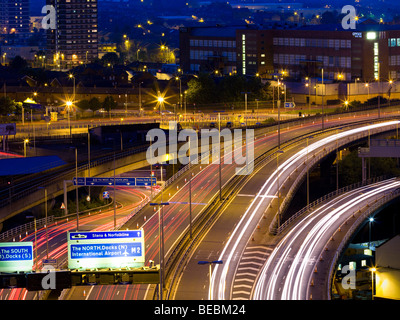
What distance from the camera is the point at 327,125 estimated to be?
50969 millimetres

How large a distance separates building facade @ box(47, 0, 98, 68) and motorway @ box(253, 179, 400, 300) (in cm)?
9339

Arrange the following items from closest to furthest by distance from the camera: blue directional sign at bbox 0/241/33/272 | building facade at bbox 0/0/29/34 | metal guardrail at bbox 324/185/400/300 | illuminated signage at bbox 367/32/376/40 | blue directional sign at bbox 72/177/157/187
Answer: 1. blue directional sign at bbox 0/241/33/272
2. metal guardrail at bbox 324/185/400/300
3. blue directional sign at bbox 72/177/157/187
4. illuminated signage at bbox 367/32/376/40
5. building facade at bbox 0/0/29/34

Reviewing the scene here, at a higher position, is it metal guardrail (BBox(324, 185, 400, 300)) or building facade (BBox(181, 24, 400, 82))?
building facade (BBox(181, 24, 400, 82))

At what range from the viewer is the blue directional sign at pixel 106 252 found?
57.8 ft

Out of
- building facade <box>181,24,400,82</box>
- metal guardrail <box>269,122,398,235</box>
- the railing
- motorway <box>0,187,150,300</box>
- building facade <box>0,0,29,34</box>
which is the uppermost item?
building facade <box>0,0,29,34</box>

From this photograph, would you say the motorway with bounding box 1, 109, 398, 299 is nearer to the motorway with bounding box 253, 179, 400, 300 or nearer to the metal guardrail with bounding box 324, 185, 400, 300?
the motorway with bounding box 253, 179, 400, 300

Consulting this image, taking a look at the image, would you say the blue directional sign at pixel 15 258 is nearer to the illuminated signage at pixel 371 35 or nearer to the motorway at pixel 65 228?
the motorway at pixel 65 228

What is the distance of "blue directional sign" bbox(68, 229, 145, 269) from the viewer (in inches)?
693

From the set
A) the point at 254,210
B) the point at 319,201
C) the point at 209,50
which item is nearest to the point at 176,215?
the point at 254,210

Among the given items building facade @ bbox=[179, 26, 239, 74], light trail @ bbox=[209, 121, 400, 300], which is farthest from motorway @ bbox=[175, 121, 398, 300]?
building facade @ bbox=[179, 26, 239, 74]

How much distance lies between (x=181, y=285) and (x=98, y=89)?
50198 millimetres

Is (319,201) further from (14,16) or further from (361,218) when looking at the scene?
(14,16)

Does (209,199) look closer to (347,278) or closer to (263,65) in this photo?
(347,278)
